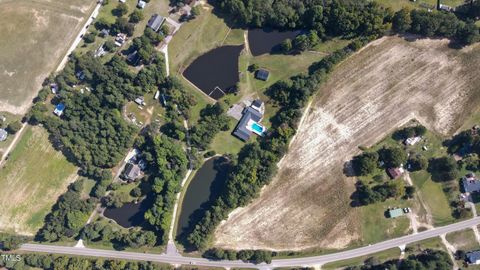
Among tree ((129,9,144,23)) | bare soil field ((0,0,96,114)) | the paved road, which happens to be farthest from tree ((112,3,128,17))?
the paved road

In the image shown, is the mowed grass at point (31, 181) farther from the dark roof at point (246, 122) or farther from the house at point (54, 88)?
the dark roof at point (246, 122)

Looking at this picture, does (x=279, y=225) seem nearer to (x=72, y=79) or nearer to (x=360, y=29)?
(x=360, y=29)

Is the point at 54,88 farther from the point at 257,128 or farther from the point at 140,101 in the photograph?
the point at 257,128

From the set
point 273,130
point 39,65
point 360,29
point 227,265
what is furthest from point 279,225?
point 39,65

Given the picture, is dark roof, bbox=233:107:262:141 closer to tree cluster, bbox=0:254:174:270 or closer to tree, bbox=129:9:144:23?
tree, bbox=129:9:144:23

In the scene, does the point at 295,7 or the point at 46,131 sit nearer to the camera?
the point at 295,7

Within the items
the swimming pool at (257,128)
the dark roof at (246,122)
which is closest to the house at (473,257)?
the swimming pool at (257,128)

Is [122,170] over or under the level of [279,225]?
under
